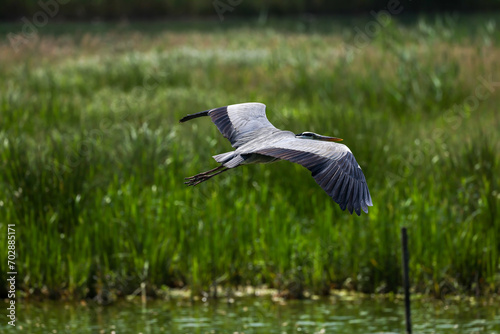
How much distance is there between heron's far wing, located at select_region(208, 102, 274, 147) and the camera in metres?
4.26

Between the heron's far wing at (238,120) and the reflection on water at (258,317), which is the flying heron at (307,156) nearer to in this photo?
the heron's far wing at (238,120)

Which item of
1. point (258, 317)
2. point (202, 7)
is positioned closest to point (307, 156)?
point (258, 317)

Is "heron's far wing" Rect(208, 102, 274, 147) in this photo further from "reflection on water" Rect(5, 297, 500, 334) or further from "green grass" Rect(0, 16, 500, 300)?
"green grass" Rect(0, 16, 500, 300)

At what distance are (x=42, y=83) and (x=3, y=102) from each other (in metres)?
2.70

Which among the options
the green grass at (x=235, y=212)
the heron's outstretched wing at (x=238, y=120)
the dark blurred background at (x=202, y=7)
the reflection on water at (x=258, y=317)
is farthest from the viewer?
the dark blurred background at (x=202, y=7)

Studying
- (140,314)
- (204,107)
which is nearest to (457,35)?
(204,107)

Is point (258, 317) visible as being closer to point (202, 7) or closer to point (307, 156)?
point (307, 156)

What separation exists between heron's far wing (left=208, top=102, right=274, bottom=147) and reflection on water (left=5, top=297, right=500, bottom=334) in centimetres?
162

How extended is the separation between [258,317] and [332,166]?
252 cm

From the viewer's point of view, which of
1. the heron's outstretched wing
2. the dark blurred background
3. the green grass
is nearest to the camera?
the heron's outstretched wing

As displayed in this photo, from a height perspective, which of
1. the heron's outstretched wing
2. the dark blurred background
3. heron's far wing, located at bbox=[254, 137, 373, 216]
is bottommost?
heron's far wing, located at bbox=[254, 137, 373, 216]

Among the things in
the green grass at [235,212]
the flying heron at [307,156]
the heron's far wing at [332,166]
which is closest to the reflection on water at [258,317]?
the green grass at [235,212]

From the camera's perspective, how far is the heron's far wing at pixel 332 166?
3.36 metres

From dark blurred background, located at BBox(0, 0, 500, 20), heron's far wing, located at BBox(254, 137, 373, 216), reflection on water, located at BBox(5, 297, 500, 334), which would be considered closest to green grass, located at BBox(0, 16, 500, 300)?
reflection on water, located at BBox(5, 297, 500, 334)
